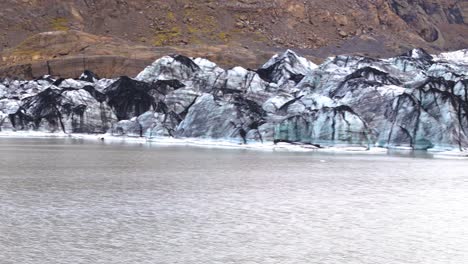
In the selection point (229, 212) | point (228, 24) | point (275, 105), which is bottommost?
point (229, 212)

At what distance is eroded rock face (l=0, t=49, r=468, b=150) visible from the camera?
161 feet

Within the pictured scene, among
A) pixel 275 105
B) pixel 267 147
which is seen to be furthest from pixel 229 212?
pixel 275 105

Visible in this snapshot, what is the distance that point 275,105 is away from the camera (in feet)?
189

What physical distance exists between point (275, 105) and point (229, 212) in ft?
120

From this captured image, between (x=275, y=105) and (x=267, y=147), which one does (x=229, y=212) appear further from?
(x=275, y=105)

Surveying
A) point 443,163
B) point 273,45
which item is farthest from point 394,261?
point 273,45

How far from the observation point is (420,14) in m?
181

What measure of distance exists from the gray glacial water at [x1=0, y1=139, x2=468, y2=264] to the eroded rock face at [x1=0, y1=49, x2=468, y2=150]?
11.1 metres

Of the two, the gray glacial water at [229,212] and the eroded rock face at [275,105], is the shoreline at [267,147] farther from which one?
the gray glacial water at [229,212]

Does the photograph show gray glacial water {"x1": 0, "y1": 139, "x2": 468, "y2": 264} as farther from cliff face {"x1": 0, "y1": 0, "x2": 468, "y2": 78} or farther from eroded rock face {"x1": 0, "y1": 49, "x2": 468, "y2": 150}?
cliff face {"x1": 0, "y1": 0, "x2": 468, "y2": 78}

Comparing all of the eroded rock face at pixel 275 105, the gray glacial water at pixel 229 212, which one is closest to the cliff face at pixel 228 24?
the eroded rock face at pixel 275 105

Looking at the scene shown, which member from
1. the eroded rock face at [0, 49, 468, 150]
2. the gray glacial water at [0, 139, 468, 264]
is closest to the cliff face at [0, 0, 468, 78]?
the eroded rock face at [0, 49, 468, 150]

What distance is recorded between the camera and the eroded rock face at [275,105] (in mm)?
49062

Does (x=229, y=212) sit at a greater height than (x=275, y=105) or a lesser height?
lesser
